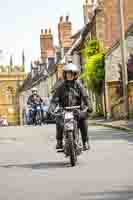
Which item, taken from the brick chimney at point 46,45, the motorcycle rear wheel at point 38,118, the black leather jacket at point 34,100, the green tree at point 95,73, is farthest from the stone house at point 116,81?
the brick chimney at point 46,45

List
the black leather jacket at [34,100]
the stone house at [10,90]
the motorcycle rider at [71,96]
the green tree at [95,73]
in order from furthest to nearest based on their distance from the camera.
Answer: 1. the stone house at [10,90]
2. the green tree at [95,73]
3. the black leather jacket at [34,100]
4. the motorcycle rider at [71,96]

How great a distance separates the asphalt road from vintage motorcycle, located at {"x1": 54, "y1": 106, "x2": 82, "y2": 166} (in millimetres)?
298

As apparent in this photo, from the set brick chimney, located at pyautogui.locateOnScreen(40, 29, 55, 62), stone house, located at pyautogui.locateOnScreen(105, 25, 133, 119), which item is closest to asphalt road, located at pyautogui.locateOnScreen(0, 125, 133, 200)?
stone house, located at pyautogui.locateOnScreen(105, 25, 133, 119)

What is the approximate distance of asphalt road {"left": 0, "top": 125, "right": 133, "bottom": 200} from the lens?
380 inches

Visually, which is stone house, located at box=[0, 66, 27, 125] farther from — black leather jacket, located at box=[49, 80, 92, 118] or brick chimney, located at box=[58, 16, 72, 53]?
black leather jacket, located at box=[49, 80, 92, 118]

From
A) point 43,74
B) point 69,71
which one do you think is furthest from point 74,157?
point 43,74

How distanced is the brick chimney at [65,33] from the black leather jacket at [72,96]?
6311cm

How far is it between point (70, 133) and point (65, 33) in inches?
2558

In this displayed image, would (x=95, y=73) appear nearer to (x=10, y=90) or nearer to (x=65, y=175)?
(x=65, y=175)

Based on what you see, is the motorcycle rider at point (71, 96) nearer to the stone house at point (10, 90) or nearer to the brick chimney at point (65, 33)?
the brick chimney at point (65, 33)

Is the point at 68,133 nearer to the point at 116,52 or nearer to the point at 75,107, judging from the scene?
the point at 75,107

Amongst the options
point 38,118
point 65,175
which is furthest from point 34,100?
point 65,175

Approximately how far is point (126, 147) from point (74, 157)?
4963mm

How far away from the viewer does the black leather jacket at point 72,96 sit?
524 inches
